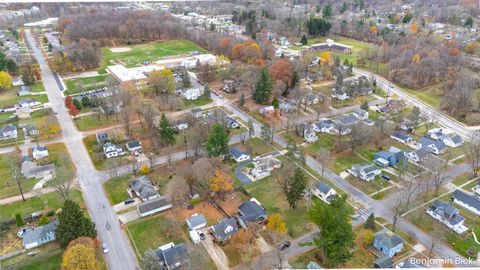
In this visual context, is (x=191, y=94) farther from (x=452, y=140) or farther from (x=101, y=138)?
(x=452, y=140)

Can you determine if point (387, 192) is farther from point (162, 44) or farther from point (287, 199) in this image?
point (162, 44)

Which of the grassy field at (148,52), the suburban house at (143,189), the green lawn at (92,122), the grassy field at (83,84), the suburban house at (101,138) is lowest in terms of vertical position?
the suburban house at (143,189)

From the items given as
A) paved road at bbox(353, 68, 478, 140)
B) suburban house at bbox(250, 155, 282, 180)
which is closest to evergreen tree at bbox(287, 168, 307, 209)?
suburban house at bbox(250, 155, 282, 180)

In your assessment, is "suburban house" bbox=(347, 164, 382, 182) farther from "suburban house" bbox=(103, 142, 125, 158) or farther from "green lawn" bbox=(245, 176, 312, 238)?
"suburban house" bbox=(103, 142, 125, 158)

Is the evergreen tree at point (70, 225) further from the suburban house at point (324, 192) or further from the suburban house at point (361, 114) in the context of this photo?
the suburban house at point (361, 114)

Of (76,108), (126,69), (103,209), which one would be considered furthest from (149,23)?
(103,209)

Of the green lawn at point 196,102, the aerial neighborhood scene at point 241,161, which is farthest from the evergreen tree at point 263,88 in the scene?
the green lawn at point 196,102
